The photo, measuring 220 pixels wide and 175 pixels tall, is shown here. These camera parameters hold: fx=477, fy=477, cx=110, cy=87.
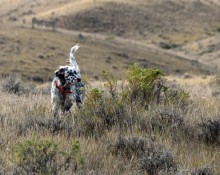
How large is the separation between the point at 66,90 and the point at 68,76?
0.73ft

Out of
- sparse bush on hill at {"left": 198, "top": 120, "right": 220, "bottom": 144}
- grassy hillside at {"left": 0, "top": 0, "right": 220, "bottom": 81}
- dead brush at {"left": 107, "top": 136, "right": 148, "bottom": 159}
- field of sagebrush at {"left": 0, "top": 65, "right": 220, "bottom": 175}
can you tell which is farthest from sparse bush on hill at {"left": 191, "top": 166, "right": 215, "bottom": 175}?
grassy hillside at {"left": 0, "top": 0, "right": 220, "bottom": 81}

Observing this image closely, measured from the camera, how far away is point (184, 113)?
6207 mm

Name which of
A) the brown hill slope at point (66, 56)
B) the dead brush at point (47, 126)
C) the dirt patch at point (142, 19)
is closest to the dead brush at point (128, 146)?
the dead brush at point (47, 126)

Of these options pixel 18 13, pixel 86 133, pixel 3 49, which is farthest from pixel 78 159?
pixel 18 13

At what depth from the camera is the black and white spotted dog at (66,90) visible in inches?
262

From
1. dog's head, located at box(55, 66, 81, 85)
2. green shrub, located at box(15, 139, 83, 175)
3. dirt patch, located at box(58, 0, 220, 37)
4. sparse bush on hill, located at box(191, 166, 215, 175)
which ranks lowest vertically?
dirt patch, located at box(58, 0, 220, 37)

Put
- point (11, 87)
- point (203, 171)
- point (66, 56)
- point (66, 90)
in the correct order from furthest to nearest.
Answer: point (66, 56) < point (11, 87) < point (66, 90) < point (203, 171)

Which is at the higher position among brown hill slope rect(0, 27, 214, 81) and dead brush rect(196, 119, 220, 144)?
dead brush rect(196, 119, 220, 144)

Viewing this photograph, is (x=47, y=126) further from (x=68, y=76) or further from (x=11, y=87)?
(x=11, y=87)

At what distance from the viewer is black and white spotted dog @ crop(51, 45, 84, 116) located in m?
6.66

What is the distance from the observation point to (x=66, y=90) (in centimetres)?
673

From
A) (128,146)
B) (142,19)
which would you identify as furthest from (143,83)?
(142,19)

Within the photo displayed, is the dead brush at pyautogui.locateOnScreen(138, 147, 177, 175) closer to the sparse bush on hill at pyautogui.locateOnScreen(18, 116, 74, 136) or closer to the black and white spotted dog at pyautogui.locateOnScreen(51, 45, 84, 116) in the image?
the sparse bush on hill at pyautogui.locateOnScreen(18, 116, 74, 136)

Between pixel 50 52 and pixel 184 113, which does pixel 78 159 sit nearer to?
pixel 184 113
